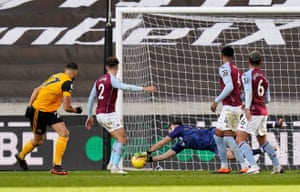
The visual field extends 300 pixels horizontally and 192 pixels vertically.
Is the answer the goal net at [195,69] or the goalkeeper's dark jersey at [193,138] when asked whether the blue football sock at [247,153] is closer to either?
the goalkeeper's dark jersey at [193,138]

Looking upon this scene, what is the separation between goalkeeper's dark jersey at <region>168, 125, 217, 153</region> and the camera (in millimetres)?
16812

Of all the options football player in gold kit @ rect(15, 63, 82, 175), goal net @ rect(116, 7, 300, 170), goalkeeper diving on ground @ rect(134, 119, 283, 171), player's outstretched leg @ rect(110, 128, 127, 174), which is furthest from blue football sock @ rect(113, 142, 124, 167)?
goal net @ rect(116, 7, 300, 170)

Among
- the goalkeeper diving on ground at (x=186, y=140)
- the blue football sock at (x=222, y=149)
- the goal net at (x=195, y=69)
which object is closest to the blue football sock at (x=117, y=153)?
the blue football sock at (x=222, y=149)

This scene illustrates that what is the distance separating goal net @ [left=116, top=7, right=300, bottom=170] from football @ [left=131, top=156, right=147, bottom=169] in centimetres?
Result: 87

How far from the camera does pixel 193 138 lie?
16812 mm

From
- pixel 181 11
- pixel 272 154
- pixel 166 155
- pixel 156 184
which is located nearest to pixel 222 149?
pixel 272 154

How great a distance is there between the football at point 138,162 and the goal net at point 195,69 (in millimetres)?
866

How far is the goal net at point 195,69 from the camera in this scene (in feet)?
58.3

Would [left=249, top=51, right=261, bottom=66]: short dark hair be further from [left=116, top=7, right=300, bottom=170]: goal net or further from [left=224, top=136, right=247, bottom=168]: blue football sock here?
[left=116, top=7, right=300, bottom=170]: goal net

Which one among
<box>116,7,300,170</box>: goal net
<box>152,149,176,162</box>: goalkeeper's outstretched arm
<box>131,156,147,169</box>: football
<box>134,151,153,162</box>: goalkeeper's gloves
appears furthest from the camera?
<box>116,7,300,170</box>: goal net

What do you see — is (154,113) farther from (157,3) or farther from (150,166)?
(157,3)

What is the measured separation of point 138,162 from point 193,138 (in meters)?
0.97

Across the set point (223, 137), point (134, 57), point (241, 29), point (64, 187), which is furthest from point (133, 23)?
point (64, 187)

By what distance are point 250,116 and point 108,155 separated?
3558 mm
